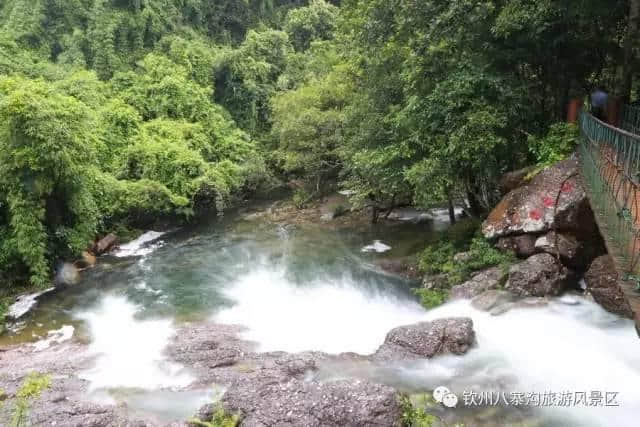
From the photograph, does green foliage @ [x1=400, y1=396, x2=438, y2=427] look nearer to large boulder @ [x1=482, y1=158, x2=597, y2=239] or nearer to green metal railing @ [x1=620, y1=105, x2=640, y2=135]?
large boulder @ [x1=482, y1=158, x2=597, y2=239]

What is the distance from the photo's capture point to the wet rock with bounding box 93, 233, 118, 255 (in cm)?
1738

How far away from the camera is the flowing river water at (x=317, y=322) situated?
8.03 m

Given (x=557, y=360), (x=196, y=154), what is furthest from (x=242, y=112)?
(x=557, y=360)

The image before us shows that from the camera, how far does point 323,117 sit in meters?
20.3

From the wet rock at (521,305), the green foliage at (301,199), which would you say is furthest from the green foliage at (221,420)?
the green foliage at (301,199)

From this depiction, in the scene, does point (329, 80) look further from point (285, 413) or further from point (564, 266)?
point (285, 413)

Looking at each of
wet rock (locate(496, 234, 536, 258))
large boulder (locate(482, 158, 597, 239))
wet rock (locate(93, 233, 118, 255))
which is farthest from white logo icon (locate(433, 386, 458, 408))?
wet rock (locate(93, 233, 118, 255))

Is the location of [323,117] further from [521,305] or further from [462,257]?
[521,305]

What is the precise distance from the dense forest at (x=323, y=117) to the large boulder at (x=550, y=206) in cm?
76

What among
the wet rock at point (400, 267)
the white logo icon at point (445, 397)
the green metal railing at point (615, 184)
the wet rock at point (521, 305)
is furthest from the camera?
the wet rock at point (400, 267)

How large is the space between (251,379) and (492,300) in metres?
5.64

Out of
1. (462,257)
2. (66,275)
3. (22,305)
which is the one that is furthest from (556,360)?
(66,275)

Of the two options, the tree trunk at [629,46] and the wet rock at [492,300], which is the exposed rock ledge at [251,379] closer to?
the wet rock at [492,300]

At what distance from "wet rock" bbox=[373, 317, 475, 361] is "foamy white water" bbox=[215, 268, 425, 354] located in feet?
2.01
